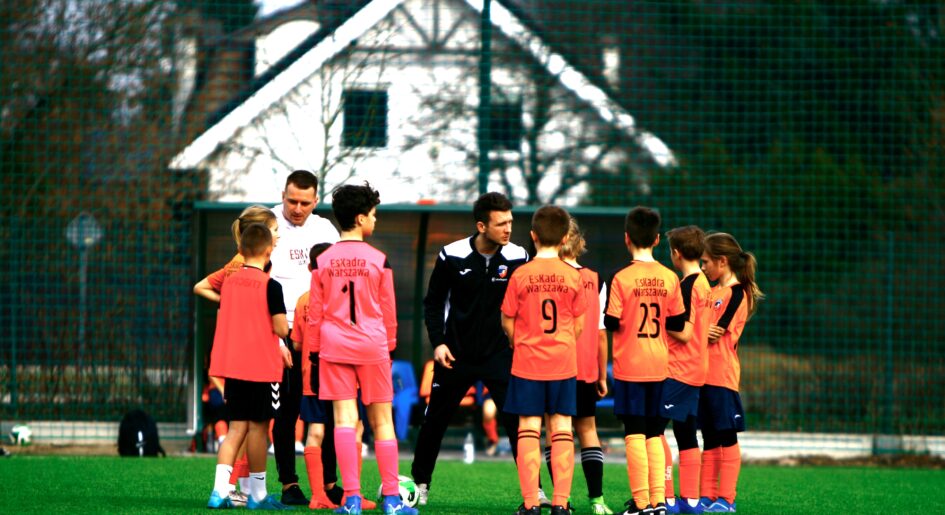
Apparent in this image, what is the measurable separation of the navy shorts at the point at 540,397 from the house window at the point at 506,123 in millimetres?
8093

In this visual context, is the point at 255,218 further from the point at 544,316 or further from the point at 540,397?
the point at 540,397

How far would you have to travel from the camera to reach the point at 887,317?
12945 millimetres

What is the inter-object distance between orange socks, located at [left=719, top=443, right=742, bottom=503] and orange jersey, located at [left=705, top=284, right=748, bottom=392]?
0.38 metres

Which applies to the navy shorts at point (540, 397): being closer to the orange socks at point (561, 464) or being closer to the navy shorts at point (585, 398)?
the orange socks at point (561, 464)

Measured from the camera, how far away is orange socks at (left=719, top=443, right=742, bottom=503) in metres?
7.62

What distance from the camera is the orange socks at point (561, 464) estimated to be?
6273 millimetres

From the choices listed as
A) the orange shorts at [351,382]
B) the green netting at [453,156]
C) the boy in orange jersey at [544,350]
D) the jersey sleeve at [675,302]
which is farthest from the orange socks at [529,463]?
the green netting at [453,156]

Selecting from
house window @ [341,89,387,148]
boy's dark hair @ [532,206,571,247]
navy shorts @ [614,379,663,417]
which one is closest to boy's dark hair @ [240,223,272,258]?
boy's dark hair @ [532,206,571,247]

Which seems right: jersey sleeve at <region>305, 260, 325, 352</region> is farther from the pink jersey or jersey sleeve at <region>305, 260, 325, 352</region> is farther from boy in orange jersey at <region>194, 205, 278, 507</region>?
boy in orange jersey at <region>194, 205, 278, 507</region>

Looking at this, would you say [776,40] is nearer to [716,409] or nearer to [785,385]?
[785,385]

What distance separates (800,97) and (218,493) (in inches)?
426

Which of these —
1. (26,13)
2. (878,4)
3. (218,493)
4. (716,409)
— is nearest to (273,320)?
(218,493)

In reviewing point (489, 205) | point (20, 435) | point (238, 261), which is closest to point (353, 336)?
point (238, 261)

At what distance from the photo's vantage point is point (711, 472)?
767 cm
